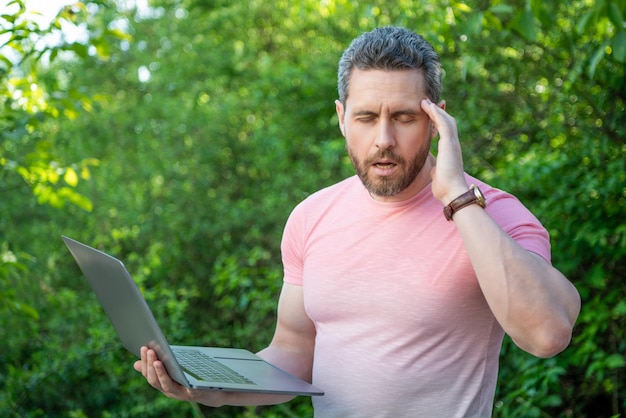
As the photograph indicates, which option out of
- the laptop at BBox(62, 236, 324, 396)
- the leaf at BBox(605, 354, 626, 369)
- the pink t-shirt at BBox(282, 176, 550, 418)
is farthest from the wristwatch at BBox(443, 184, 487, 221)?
the leaf at BBox(605, 354, 626, 369)

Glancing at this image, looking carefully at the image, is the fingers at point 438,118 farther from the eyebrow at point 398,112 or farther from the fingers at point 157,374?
the fingers at point 157,374

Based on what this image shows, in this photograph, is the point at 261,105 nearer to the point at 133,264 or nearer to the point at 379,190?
the point at 133,264

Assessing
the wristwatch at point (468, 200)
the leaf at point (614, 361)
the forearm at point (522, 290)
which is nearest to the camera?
the forearm at point (522, 290)

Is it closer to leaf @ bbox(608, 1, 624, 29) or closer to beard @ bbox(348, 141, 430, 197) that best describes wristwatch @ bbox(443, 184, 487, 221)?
beard @ bbox(348, 141, 430, 197)

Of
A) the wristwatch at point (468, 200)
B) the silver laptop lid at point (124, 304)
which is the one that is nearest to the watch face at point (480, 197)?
the wristwatch at point (468, 200)

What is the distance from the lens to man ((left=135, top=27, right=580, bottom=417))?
180 centimetres

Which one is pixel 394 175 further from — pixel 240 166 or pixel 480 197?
pixel 240 166

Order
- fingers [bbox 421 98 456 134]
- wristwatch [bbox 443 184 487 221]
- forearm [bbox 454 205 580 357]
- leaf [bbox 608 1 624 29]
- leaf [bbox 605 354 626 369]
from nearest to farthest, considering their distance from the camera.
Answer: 1. forearm [bbox 454 205 580 357]
2. wristwatch [bbox 443 184 487 221]
3. fingers [bbox 421 98 456 134]
4. leaf [bbox 608 1 624 29]
5. leaf [bbox 605 354 626 369]

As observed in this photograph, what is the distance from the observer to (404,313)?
1.84 metres

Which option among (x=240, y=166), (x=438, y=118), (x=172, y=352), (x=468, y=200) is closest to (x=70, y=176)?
(x=172, y=352)

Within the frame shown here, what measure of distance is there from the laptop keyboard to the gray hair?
747 millimetres

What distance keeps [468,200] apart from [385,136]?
0.25 meters

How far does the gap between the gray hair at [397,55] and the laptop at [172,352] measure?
0.72 metres

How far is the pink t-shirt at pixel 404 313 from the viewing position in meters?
1.82
